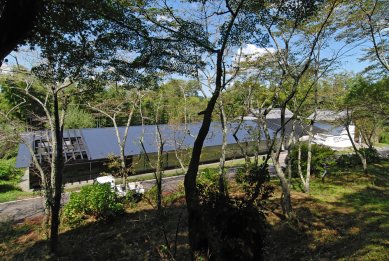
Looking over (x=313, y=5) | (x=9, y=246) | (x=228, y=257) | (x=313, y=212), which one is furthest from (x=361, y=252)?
(x=9, y=246)

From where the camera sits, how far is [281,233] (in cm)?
887

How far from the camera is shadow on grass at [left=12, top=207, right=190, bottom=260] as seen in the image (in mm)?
9133

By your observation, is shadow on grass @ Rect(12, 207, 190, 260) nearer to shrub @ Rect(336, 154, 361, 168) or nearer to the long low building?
the long low building

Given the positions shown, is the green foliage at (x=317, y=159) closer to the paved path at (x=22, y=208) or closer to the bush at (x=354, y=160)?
the bush at (x=354, y=160)

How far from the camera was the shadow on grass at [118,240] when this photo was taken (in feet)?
30.0

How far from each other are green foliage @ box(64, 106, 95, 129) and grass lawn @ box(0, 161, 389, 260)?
1999cm

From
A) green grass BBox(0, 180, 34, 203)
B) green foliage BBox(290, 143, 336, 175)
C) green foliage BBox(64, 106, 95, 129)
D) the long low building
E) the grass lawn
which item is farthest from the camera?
green foliage BBox(64, 106, 95, 129)

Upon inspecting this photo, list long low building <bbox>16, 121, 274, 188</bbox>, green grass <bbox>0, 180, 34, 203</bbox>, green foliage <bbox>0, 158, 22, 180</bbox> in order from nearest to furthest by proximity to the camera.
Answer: green grass <bbox>0, 180, 34, 203</bbox>
long low building <bbox>16, 121, 274, 188</bbox>
green foliage <bbox>0, 158, 22, 180</bbox>

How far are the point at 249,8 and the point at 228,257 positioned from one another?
15.9ft

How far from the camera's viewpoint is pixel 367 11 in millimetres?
9391

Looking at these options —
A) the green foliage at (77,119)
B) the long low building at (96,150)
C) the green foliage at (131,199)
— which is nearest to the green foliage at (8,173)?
the long low building at (96,150)

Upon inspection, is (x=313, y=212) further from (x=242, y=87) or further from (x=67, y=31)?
(x=67, y=31)

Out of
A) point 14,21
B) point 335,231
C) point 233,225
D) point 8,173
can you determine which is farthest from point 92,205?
point 8,173

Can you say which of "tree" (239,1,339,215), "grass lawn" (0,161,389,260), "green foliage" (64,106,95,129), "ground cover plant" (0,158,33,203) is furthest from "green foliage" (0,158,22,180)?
"tree" (239,1,339,215)
